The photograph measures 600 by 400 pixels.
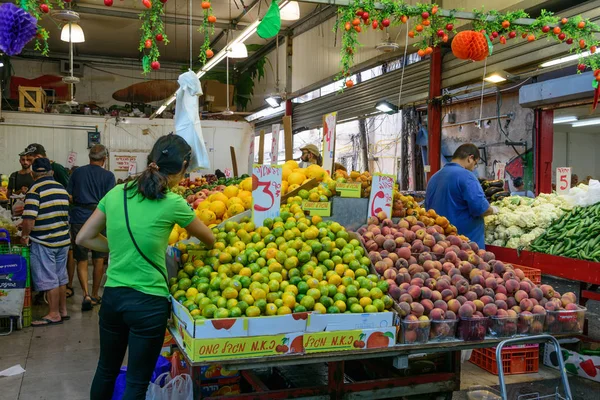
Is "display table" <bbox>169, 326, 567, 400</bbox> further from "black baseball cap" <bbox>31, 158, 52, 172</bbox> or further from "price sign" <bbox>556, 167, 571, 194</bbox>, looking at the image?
"price sign" <bbox>556, 167, 571, 194</bbox>

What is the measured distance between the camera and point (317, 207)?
3756 mm

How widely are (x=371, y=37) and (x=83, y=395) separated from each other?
9.31 meters

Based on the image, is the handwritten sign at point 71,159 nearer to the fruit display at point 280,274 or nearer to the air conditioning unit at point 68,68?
the air conditioning unit at point 68,68

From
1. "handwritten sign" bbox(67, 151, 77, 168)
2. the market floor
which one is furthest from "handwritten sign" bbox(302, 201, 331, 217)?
"handwritten sign" bbox(67, 151, 77, 168)

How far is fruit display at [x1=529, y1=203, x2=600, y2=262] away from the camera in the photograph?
436 centimetres

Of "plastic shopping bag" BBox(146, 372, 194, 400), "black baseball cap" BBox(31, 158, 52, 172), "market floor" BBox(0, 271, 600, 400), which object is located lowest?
"market floor" BBox(0, 271, 600, 400)

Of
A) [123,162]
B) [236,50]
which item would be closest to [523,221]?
[236,50]

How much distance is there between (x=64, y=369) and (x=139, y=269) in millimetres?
2516

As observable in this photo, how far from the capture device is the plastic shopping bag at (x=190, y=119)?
4.14m

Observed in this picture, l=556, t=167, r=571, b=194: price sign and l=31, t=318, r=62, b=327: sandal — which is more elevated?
l=556, t=167, r=571, b=194: price sign

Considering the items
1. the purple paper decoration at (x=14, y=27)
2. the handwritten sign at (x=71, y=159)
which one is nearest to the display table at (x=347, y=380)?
the purple paper decoration at (x=14, y=27)

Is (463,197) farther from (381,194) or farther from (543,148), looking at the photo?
(543,148)

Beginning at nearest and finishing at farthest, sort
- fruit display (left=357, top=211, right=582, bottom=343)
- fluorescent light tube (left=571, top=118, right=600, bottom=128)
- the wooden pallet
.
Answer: fruit display (left=357, top=211, right=582, bottom=343) < the wooden pallet < fluorescent light tube (left=571, top=118, right=600, bottom=128)

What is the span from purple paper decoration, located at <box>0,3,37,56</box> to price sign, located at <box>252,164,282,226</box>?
2147mm
